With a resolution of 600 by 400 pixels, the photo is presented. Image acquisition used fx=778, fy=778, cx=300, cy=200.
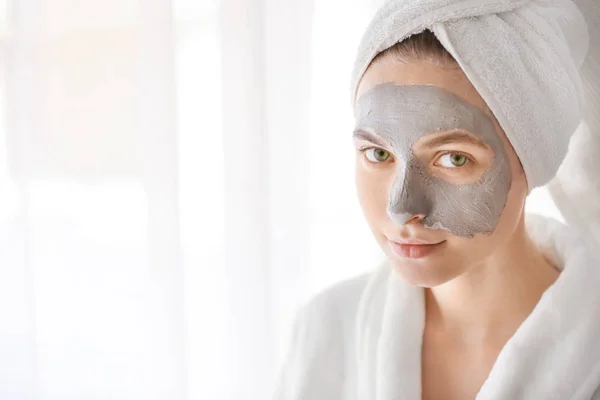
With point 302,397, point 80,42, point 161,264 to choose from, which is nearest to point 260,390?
point 161,264

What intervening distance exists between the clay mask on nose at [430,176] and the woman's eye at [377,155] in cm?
3

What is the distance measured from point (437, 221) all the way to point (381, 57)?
18 cm

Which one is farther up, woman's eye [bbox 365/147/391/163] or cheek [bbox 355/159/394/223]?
woman's eye [bbox 365/147/391/163]

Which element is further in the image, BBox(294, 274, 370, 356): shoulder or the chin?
BBox(294, 274, 370, 356): shoulder

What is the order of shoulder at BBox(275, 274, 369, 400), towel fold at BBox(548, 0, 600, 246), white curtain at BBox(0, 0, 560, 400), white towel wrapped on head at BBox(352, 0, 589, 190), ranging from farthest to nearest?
white curtain at BBox(0, 0, 560, 400), shoulder at BBox(275, 274, 369, 400), towel fold at BBox(548, 0, 600, 246), white towel wrapped on head at BBox(352, 0, 589, 190)

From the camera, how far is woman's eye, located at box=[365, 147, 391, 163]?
829 millimetres

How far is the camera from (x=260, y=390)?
1430mm

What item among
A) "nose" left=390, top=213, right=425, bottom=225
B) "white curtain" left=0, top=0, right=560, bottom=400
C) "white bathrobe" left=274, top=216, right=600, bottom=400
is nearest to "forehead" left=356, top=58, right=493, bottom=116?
"nose" left=390, top=213, right=425, bottom=225

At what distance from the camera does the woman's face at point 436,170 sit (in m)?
0.77

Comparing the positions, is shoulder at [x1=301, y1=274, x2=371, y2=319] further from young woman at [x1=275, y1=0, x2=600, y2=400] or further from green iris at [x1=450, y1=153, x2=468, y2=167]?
green iris at [x1=450, y1=153, x2=468, y2=167]

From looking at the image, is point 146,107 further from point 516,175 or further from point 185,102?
point 516,175

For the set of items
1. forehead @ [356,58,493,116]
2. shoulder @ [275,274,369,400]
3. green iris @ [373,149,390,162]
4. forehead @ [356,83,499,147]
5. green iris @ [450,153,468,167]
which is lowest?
shoulder @ [275,274,369,400]

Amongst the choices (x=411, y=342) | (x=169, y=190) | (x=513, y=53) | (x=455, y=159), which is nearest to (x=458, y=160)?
(x=455, y=159)

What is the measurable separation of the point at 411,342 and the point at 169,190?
2.02 ft
